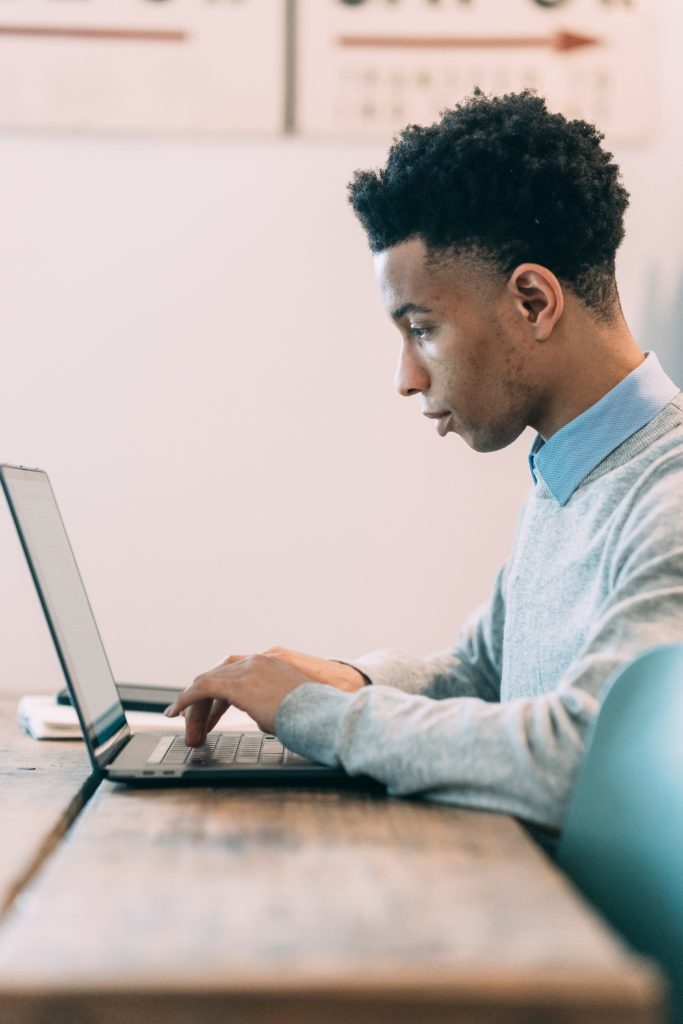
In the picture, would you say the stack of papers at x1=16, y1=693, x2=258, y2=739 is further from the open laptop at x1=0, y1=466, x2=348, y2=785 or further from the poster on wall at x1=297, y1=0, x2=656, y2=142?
the poster on wall at x1=297, y1=0, x2=656, y2=142

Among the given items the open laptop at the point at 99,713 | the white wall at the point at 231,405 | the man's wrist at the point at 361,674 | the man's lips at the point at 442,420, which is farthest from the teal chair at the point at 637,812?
the white wall at the point at 231,405

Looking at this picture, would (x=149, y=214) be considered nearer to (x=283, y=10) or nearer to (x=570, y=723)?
(x=283, y=10)

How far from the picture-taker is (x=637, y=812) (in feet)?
2.45

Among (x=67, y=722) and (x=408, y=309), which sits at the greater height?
(x=408, y=309)

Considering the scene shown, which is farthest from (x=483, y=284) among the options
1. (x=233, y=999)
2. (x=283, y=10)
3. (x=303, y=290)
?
(x=283, y=10)

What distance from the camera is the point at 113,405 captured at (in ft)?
7.43

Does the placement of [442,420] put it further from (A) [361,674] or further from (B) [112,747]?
(B) [112,747]

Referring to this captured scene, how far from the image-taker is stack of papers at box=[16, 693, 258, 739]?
1.24 meters

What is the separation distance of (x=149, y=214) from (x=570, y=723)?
5.66 feet

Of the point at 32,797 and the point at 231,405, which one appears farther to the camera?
the point at 231,405

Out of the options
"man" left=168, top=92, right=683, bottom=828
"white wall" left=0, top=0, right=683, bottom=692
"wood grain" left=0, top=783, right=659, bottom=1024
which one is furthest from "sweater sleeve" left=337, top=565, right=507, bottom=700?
"white wall" left=0, top=0, right=683, bottom=692

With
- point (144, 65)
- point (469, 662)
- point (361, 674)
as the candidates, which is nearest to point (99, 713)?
point (361, 674)

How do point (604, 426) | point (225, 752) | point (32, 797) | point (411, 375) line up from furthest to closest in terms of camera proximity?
point (411, 375) → point (604, 426) → point (225, 752) → point (32, 797)

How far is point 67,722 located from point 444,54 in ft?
5.36
